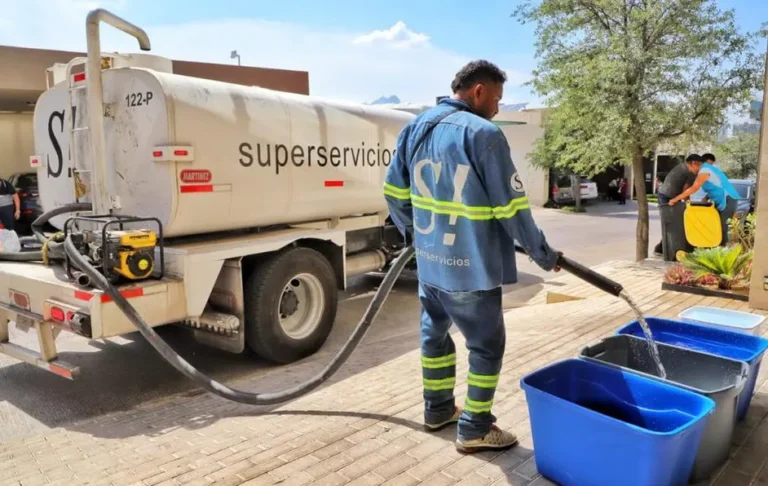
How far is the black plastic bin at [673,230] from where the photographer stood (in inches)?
355

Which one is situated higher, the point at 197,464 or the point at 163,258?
the point at 163,258

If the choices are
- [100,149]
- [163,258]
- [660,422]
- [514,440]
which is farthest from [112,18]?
[660,422]

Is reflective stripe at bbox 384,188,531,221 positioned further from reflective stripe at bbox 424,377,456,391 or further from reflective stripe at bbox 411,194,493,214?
reflective stripe at bbox 424,377,456,391

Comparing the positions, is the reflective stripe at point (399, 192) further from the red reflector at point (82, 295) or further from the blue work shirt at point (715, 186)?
the blue work shirt at point (715, 186)

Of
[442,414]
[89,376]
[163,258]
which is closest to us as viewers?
[442,414]

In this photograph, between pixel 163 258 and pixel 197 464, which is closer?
pixel 197 464

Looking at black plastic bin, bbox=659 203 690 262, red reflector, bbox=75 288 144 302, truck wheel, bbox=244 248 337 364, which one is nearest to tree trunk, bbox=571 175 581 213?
black plastic bin, bbox=659 203 690 262

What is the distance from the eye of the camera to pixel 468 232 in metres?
2.90

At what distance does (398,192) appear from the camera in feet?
11.1

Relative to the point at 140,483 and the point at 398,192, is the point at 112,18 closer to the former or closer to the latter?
the point at 398,192

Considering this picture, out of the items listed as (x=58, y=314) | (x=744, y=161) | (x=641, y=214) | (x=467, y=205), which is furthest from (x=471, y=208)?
(x=744, y=161)

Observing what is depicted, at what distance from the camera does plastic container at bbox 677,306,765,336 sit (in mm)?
3650

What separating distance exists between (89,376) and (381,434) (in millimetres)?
3405

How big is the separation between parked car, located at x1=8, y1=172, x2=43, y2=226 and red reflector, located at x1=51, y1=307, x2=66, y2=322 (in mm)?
9683
